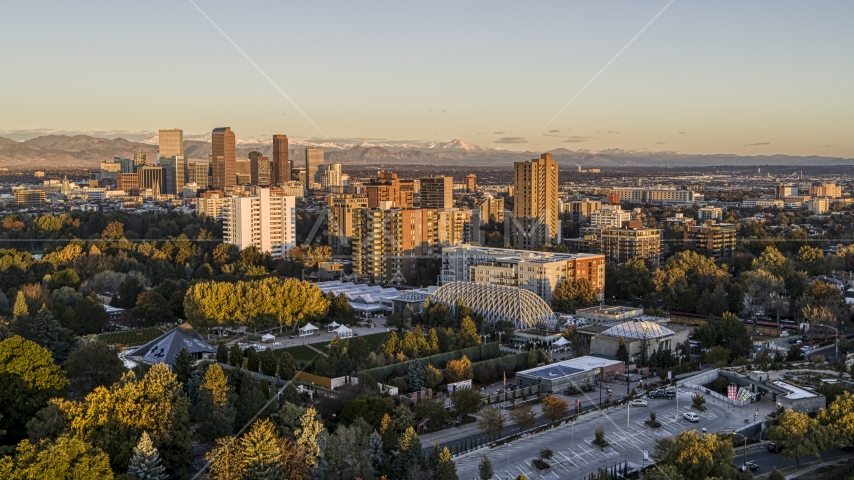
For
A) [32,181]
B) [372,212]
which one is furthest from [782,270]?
[32,181]

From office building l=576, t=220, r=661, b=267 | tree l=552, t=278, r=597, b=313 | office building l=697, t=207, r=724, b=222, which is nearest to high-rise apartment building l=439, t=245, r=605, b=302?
tree l=552, t=278, r=597, b=313

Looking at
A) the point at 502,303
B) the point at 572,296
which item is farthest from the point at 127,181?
the point at 502,303

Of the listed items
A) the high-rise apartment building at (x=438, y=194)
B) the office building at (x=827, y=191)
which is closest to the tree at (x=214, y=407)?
the high-rise apartment building at (x=438, y=194)

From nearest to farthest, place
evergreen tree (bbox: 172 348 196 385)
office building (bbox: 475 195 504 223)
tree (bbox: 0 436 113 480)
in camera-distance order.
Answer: tree (bbox: 0 436 113 480) < evergreen tree (bbox: 172 348 196 385) < office building (bbox: 475 195 504 223)

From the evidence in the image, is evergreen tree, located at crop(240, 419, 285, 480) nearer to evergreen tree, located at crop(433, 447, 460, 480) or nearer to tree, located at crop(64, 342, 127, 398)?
evergreen tree, located at crop(433, 447, 460, 480)

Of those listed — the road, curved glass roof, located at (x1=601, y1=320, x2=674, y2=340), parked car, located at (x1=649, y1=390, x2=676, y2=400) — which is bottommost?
the road

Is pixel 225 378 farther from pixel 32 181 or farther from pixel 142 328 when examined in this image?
pixel 32 181

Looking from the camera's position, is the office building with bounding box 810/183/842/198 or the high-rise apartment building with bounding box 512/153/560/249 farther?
the office building with bounding box 810/183/842/198

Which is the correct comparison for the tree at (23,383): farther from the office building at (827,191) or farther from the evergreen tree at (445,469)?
the office building at (827,191)
